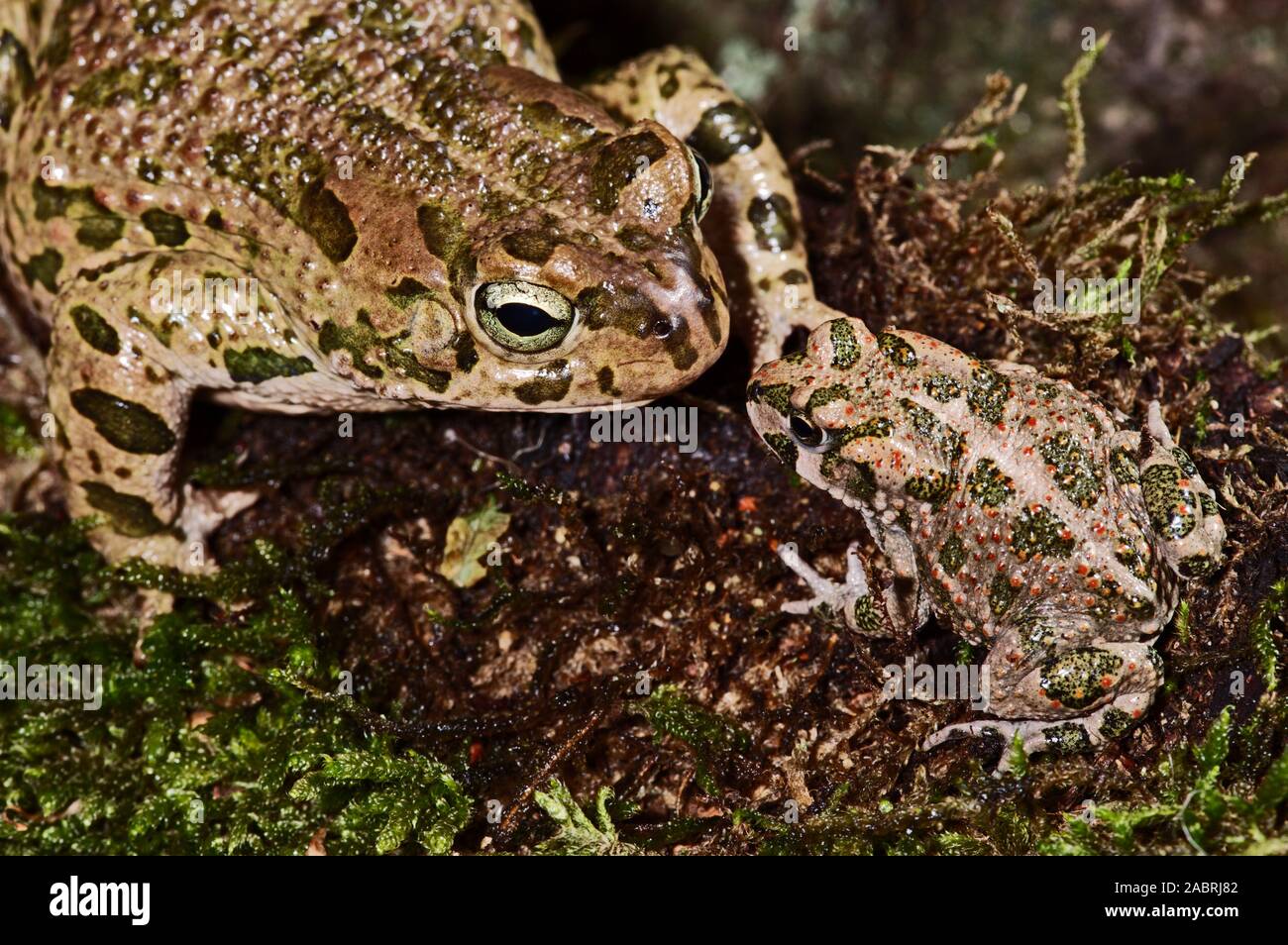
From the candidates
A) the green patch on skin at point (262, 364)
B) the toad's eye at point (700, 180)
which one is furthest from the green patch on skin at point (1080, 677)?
the green patch on skin at point (262, 364)

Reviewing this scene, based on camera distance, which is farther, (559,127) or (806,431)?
(559,127)

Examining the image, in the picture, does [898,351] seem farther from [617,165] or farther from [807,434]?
[617,165]

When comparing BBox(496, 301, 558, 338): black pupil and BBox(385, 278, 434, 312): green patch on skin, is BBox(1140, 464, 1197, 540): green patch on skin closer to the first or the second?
BBox(496, 301, 558, 338): black pupil

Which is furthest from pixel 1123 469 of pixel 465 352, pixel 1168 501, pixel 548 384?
pixel 465 352

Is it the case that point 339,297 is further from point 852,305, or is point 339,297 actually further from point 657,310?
point 852,305

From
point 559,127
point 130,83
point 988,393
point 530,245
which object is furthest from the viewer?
point 130,83
